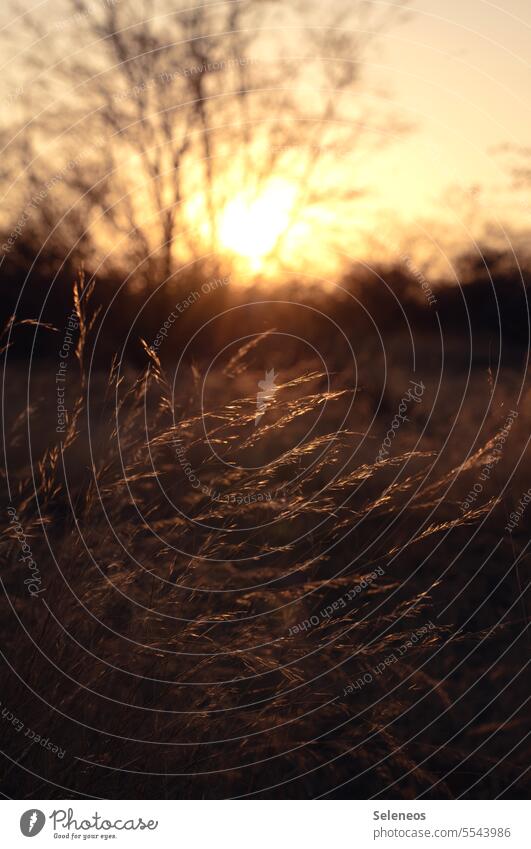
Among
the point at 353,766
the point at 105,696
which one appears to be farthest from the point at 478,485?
the point at 105,696

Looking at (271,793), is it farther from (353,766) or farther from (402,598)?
(402,598)

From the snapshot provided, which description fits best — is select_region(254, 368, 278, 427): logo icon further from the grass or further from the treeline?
the treeline

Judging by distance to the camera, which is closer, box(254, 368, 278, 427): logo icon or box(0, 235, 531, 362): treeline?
box(254, 368, 278, 427): logo icon

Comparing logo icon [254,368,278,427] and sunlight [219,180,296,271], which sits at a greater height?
sunlight [219,180,296,271]
